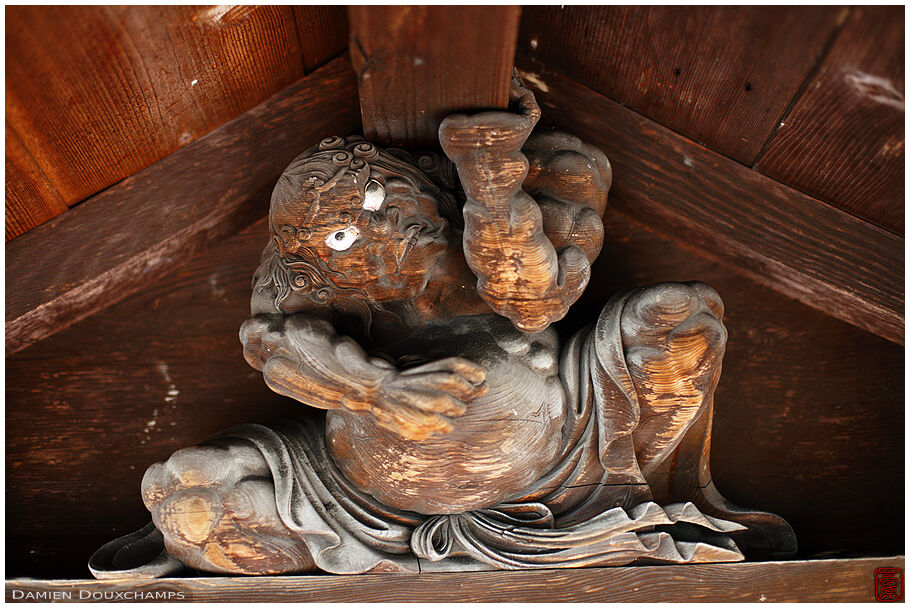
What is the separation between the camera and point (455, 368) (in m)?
1.45

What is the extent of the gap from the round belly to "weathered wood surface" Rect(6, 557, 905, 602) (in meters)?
0.18

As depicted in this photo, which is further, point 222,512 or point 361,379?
point 222,512

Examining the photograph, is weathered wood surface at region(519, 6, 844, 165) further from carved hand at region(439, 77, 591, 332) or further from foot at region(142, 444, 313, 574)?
foot at region(142, 444, 313, 574)

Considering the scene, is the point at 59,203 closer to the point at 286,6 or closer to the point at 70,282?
the point at 70,282

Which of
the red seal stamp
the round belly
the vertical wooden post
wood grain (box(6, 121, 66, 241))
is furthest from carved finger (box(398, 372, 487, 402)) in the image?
the red seal stamp

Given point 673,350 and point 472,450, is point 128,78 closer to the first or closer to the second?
point 472,450

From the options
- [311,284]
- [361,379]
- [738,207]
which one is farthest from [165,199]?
[738,207]

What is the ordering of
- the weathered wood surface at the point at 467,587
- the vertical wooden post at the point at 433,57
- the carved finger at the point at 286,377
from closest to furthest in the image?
the vertical wooden post at the point at 433,57 → the carved finger at the point at 286,377 → the weathered wood surface at the point at 467,587

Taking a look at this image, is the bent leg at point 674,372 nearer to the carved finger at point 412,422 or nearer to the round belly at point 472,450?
the round belly at point 472,450

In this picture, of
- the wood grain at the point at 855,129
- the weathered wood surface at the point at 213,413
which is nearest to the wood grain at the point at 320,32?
the weathered wood surface at the point at 213,413

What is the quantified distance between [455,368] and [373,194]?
1.32ft

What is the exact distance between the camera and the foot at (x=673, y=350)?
1.57 m

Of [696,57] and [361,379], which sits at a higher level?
[696,57]

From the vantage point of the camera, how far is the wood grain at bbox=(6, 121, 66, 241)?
159 centimetres
